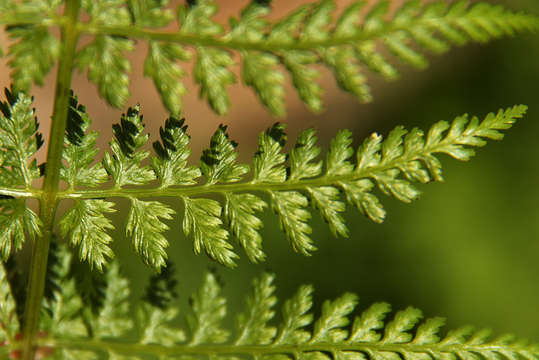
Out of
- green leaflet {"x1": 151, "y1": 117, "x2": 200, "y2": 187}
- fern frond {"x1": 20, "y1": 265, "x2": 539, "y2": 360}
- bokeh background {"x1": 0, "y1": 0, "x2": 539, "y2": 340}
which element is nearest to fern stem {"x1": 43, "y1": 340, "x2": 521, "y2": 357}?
fern frond {"x1": 20, "y1": 265, "x2": 539, "y2": 360}

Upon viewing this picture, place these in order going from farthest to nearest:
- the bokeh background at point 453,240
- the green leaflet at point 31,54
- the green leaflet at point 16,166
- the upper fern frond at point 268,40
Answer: the bokeh background at point 453,240 < the green leaflet at point 16,166 < the upper fern frond at point 268,40 < the green leaflet at point 31,54

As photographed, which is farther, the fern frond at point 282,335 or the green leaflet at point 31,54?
the fern frond at point 282,335

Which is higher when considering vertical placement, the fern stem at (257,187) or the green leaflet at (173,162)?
the green leaflet at (173,162)

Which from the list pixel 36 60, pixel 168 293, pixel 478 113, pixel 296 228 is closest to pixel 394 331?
pixel 296 228

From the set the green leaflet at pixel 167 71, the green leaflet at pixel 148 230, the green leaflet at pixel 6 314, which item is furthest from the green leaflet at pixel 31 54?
the green leaflet at pixel 6 314

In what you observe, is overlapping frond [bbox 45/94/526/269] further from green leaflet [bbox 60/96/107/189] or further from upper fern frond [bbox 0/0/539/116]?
upper fern frond [bbox 0/0/539/116]

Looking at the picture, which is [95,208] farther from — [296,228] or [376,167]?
[376,167]

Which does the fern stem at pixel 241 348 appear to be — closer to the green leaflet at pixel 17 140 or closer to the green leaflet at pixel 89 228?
the green leaflet at pixel 89 228

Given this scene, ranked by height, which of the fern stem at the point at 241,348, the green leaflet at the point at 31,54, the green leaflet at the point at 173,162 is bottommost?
the fern stem at the point at 241,348
